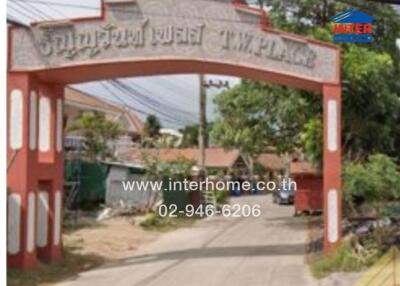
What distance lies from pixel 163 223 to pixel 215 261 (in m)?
11.9

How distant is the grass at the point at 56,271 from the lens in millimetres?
16531

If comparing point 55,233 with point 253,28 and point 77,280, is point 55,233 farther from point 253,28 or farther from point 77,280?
point 253,28

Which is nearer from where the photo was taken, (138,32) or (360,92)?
(138,32)

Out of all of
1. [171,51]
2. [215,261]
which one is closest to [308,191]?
[215,261]

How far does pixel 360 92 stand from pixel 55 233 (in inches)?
411

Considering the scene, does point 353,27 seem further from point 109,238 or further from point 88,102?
point 88,102

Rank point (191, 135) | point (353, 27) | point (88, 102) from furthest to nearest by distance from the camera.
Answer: point (191, 135), point (88, 102), point (353, 27)

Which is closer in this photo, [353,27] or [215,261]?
[215,261]

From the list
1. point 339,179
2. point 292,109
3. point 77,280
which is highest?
point 292,109

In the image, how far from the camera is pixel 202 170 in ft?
141

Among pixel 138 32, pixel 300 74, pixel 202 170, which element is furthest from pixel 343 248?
pixel 202 170

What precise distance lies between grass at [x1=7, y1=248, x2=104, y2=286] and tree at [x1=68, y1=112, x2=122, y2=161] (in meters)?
14.9

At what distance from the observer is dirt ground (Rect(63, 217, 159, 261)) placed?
21.5 metres

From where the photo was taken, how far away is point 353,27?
79.0ft
